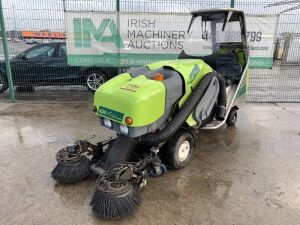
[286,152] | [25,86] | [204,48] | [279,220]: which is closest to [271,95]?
[204,48]

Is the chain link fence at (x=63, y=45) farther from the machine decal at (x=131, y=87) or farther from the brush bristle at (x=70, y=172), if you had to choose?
the brush bristle at (x=70, y=172)

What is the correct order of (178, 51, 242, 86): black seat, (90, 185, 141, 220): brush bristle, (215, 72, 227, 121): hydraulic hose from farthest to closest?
1. (178, 51, 242, 86): black seat
2. (215, 72, 227, 121): hydraulic hose
3. (90, 185, 141, 220): brush bristle

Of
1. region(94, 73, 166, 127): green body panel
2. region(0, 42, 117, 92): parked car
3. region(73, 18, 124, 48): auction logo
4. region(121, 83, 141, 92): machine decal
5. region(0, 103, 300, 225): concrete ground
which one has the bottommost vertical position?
region(0, 103, 300, 225): concrete ground

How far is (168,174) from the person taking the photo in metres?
3.74

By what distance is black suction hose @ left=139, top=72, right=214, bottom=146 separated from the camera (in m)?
3.33

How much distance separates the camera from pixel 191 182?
3562 millimetres

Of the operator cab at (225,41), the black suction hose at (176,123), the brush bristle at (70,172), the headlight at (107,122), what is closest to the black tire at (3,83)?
the operator cab at (225,41)

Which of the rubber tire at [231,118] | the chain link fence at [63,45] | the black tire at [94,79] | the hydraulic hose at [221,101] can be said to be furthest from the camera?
the black tire at [94,79]

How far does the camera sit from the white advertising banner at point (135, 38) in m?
6.67

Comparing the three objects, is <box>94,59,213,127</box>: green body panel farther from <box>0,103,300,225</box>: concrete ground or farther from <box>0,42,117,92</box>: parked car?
<box>0,42,117,92</box>: parked car

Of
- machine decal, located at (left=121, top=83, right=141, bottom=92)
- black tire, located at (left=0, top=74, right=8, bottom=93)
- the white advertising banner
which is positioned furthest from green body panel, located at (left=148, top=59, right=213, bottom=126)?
black tire, located at (left=0, top=74, right=8, bottom=93)

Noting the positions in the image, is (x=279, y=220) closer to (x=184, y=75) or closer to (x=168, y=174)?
(x=168, y=174)

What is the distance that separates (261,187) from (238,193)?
33 centimetres

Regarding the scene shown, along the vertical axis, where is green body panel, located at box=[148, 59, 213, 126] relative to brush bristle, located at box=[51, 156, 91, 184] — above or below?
above
